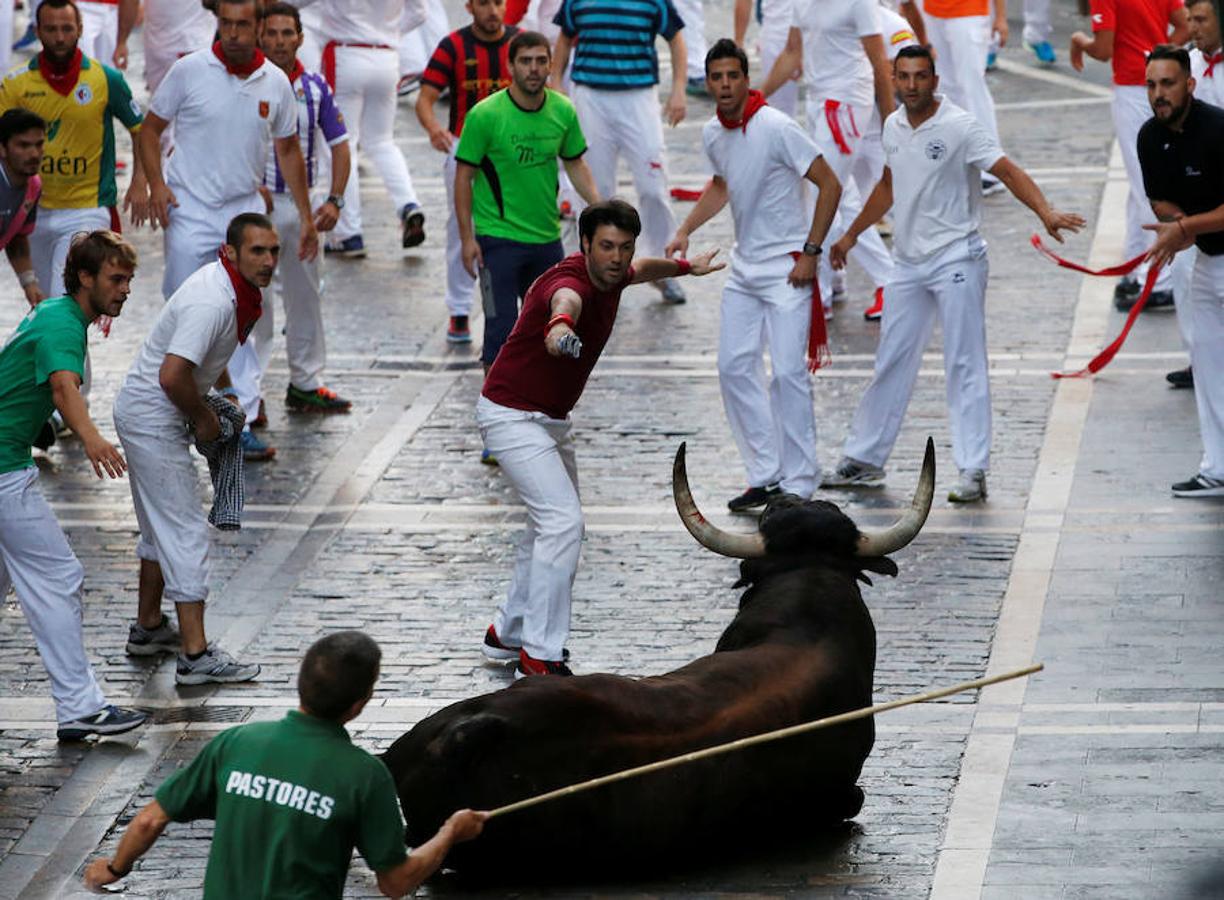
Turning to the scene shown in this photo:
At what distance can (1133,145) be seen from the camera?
50.4 feet

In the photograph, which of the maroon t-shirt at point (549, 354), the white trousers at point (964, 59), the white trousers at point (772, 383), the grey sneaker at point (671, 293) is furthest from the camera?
the white trousers at point (964, 59)

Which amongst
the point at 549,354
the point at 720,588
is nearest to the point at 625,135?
Result: the point at 720,588

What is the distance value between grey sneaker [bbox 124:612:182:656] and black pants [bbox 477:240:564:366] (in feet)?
10.6

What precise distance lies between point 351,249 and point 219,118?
181 inches

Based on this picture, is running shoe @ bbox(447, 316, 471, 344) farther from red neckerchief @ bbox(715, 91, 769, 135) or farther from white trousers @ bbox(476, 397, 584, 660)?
white trousers @ bbox(476, 397, 584, 660)

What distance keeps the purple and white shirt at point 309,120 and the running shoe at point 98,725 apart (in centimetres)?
497

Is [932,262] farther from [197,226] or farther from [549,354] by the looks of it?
[197,226]

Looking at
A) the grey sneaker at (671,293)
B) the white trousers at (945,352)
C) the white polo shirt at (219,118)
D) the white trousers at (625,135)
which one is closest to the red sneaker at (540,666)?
the white trousers at (945,352)

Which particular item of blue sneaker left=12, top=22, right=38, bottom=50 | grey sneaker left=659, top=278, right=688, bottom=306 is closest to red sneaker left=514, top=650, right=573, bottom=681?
grey sneaker left=659, top=278, right=688, bottom=306

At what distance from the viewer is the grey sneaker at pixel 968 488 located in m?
12.4

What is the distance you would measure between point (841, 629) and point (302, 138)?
6.79 metres

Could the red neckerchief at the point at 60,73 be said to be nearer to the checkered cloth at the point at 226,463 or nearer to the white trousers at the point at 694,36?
the checkered cloth at the point at 226,463

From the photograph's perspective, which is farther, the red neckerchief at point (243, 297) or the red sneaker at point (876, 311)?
the red sneaker at point (876, 311)

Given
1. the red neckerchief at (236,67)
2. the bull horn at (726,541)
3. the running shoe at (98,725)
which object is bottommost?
the running shoe at (98,725)
